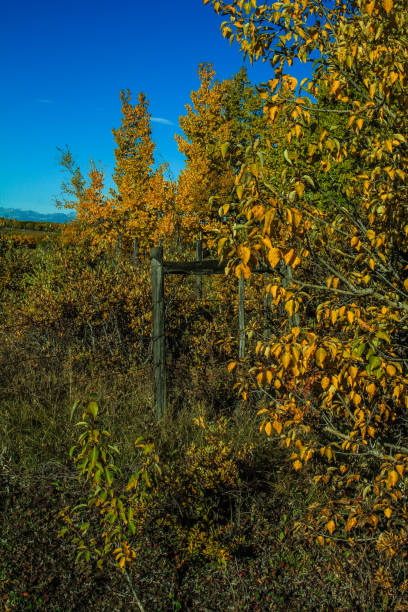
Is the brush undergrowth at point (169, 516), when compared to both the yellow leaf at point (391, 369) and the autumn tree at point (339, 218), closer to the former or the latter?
the autumn tree at point (339, 218)

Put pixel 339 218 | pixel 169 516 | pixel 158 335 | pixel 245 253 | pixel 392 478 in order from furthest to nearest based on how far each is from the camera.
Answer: pixel 158 335, pixel 169 516, pixel 339 218, pixel 392 478, pixel 245 253

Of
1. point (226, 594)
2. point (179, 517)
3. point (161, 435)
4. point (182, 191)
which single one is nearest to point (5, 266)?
point (182, 191)

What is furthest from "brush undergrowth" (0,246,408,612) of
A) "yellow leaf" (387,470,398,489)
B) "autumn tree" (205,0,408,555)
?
"yellow leaf" (387,470,398,489)

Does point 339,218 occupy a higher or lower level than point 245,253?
higher

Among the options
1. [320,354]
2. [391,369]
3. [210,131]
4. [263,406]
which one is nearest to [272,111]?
[320,354]

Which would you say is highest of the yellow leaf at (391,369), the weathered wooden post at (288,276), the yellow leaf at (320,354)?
the weathered wooden post at (288,276)

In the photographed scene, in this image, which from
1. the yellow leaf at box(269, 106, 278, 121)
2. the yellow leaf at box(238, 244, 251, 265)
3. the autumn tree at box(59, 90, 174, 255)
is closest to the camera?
the yellow leaf at box(238, 244, 251, 265)

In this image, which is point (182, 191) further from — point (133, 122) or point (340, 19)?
point (133, 122)

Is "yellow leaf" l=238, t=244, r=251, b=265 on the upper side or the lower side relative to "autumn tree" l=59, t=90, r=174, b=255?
lower

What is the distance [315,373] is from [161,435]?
1791mm

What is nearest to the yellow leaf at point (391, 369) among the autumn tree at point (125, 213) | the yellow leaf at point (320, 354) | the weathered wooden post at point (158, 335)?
the yellow leaf at point (320, 354)

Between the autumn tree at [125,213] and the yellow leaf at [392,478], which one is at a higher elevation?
the autumn tree at [125,213]

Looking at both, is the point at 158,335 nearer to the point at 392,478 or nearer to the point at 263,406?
the point at 263,406

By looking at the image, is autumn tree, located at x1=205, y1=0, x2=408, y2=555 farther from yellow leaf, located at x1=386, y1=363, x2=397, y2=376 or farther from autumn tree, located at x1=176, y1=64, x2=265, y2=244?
autumn tree, located at x1=176, y1=64, x2=265, y2=244
